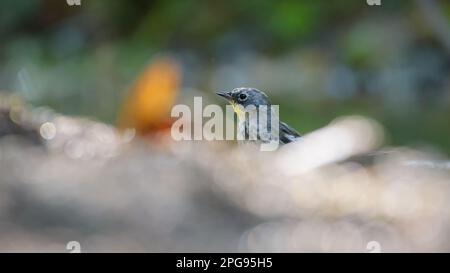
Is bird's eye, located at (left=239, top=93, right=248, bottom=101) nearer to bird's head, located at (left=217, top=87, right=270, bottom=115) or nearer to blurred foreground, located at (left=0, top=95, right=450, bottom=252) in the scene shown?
bird's head, located at (left=217, top=87, right=270, bottom=115)

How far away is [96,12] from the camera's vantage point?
893cm

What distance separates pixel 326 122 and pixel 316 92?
1.39m

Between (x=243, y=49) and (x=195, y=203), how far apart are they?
234 inches

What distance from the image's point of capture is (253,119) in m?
4.21

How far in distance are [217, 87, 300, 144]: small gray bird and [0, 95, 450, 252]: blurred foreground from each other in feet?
2.32

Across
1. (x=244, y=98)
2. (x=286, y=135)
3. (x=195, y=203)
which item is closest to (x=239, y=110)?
(x=244, y=98)

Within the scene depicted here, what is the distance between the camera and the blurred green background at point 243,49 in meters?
7.77

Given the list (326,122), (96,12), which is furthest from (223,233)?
(96,12)

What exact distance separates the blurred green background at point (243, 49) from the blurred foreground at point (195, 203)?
4065 millimetres

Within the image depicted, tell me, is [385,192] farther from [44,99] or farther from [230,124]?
[44,99]

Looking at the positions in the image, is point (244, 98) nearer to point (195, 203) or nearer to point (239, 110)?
point (239, 110)

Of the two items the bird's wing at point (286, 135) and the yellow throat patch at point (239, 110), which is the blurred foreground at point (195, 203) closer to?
the bird's wing at point (286, 135)

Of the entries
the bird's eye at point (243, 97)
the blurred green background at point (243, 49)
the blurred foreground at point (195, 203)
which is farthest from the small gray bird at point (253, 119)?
the blurred green background at point (243, 49)
